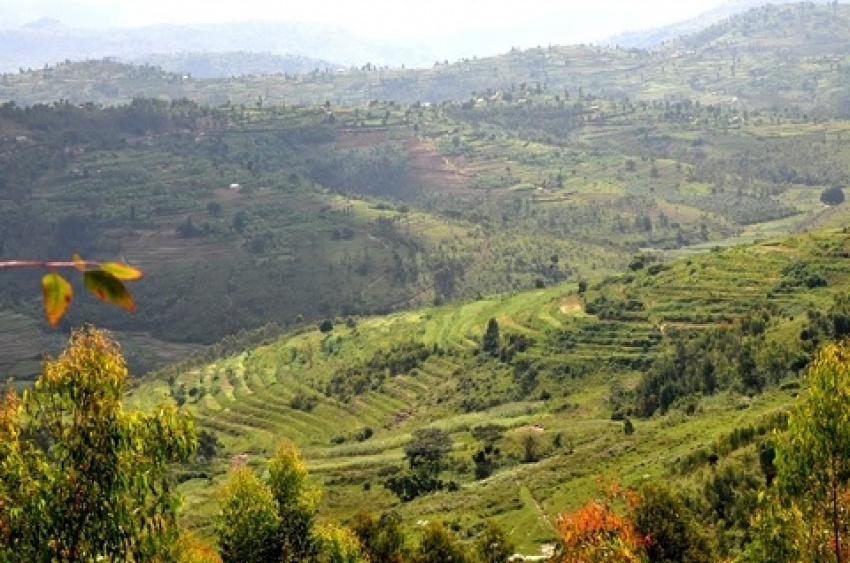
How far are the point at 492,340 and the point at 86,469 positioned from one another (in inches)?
4971

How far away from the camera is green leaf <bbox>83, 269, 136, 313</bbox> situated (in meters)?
6.15

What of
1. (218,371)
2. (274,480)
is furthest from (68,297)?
(218,371)

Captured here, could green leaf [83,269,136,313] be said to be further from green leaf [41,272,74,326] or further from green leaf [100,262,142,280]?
green leaf [41,272,74,326]

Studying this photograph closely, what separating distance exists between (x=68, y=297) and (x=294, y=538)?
41.6 meters

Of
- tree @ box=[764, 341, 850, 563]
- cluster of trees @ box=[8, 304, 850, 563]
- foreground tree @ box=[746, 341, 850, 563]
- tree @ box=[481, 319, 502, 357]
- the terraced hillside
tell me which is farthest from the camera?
tree @ box=[481, 319, 502, 357]

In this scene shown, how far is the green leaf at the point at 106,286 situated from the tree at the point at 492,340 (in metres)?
137

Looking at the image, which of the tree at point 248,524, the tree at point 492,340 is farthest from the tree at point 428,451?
the tree at point 248,524

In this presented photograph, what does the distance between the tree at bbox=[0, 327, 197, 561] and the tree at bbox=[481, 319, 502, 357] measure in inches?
4841

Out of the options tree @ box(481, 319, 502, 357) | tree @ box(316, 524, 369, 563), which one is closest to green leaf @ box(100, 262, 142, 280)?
tree @ box(316, 524, 369, 563)

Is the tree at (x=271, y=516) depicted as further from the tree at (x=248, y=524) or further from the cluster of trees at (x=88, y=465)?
the cluster of trees at (x=88, y=465)

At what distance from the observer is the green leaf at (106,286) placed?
20.2 feet

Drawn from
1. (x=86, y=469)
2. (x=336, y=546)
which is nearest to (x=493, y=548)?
(x=336, y=546)

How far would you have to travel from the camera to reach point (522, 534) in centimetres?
7144

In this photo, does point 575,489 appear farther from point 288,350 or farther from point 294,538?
point 288,350
